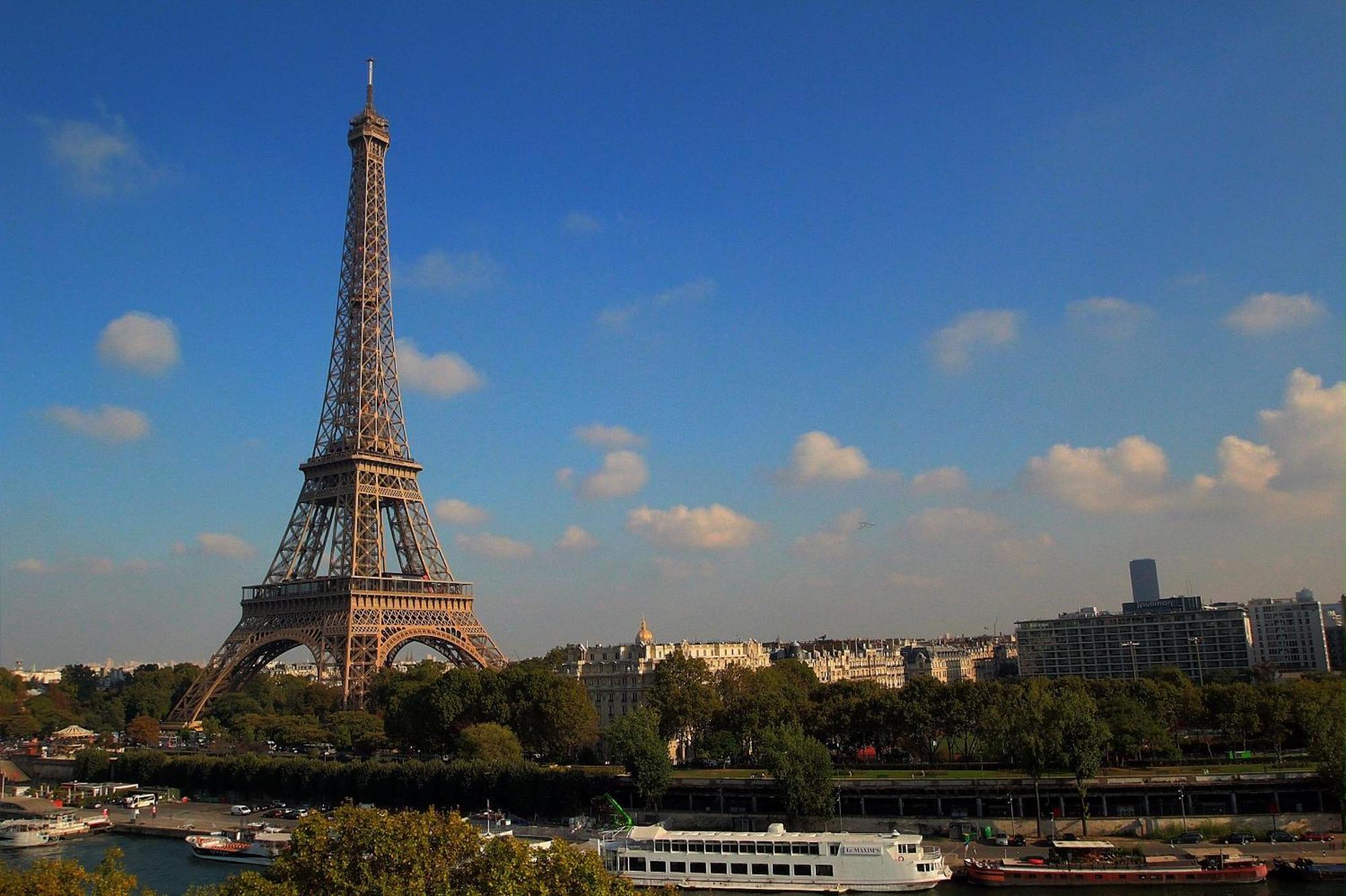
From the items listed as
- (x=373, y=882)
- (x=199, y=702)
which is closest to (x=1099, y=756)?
(x=373, y=882)

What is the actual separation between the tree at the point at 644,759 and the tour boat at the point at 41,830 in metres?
32.3

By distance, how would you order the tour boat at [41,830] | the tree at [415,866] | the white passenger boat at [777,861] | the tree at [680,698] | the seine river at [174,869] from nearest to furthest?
the tree at [415,866], the seine river at [174,869], the white passenger boat at [777,861], the tour boat at [41,830], the tree at [680,698]

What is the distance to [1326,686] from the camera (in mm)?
73375

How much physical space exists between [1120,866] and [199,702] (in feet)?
232

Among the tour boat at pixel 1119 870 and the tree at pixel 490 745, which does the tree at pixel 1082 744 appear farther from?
the tree at pixel 490 745

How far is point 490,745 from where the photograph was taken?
6700 cm

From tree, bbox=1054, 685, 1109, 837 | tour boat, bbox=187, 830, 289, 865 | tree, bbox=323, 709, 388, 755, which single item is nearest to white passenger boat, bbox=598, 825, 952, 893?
tree, bbox=1054, 685, 1109, 837

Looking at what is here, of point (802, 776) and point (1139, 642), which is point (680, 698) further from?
point (1139, 642)

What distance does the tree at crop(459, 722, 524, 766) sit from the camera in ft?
217

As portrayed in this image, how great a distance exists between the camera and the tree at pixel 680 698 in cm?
7369

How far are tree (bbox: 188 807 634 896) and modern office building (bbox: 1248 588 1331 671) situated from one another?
14551 centimetres

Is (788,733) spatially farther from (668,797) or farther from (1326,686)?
(1326,686)

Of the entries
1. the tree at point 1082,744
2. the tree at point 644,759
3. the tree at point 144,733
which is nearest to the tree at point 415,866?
the tree at point 644,759

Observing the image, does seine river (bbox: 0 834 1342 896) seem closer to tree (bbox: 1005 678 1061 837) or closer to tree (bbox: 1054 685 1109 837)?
tree (bbox: 1054 685 1109 837)
